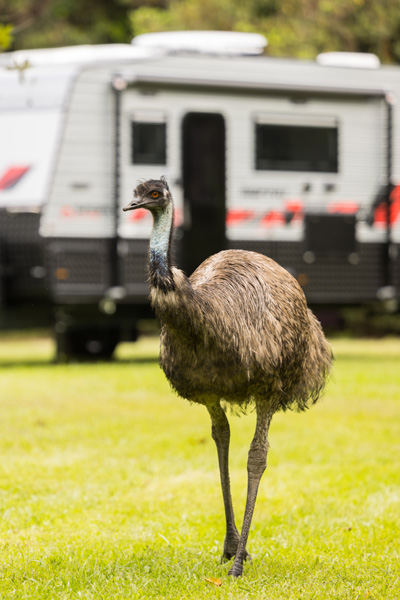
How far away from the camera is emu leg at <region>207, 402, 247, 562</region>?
197 inches

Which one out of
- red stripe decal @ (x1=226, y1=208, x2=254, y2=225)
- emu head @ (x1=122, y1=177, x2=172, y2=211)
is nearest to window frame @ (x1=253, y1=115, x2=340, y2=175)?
red stripe decal @ (x1=226, y1=208, x2=254, y2=225)

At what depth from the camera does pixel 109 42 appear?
24359 mm

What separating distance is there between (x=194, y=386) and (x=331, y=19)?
55.7 ft

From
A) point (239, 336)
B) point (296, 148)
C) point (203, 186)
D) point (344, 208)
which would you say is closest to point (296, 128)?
point (296, 148)

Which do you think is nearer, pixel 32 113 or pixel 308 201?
pixel 32 113

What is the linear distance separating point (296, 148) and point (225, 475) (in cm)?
957

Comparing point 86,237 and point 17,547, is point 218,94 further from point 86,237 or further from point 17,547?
point 17,547

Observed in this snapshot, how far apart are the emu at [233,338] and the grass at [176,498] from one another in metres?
0.37

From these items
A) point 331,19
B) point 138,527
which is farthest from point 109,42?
point 138,527

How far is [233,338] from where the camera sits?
4.62 metres

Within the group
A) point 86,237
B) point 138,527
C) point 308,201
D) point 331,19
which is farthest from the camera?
point 331,19

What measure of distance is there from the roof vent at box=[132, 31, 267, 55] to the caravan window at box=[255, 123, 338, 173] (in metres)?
1.13

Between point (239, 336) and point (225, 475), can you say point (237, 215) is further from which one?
point (239, 336)

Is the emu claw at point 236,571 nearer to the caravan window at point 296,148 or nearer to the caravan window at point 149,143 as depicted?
the caravan window at point 149,143
